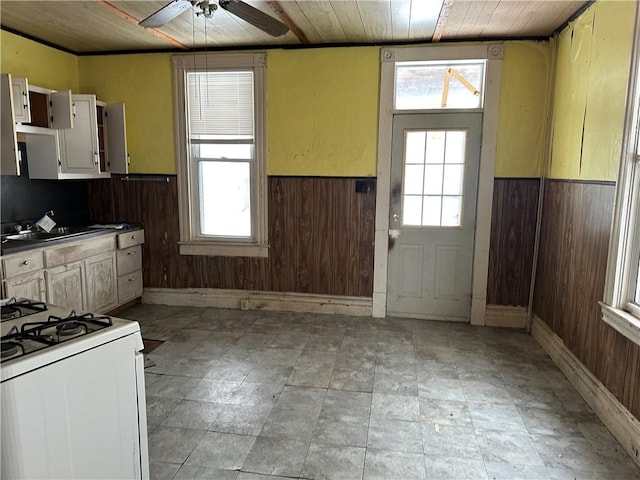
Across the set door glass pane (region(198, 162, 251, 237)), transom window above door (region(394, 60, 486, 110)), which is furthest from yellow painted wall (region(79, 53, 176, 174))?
transom window above door (region(394, 60, 486, 110))

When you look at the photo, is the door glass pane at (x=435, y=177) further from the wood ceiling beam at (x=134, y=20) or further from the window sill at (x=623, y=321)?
the wood ceiling beam at (x=134, y=20)

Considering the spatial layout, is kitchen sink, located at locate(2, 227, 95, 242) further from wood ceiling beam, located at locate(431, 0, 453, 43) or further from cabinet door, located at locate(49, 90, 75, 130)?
wood ceiling beam, located at locate(431, 0, 453, 43)

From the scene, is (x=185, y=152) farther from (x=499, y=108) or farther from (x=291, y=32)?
(x=499, y=108)

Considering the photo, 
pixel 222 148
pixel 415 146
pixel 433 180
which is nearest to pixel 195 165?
pixel 222 148

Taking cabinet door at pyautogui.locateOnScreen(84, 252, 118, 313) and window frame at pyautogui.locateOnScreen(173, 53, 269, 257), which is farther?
window frame at pyautogui.locateOnScreen(173, 53, 269, 257)

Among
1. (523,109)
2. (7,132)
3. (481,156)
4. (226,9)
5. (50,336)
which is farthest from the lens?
(481,156)

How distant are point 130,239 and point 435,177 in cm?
315

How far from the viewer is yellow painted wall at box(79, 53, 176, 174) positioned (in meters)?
4.31

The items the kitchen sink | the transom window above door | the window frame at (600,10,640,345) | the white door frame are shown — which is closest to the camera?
the window frame at (600,10,640,345)

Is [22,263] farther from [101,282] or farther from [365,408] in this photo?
[365,408]

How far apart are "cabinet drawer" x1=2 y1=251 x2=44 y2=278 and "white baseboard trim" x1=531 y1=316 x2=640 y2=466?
402 centimetres

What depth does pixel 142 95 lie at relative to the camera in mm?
4371

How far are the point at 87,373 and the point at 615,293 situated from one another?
8.93 feet

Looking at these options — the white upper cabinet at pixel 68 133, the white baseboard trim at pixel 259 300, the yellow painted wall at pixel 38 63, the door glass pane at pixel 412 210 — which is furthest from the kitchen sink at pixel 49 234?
the door glass pane at pixel 412 210
